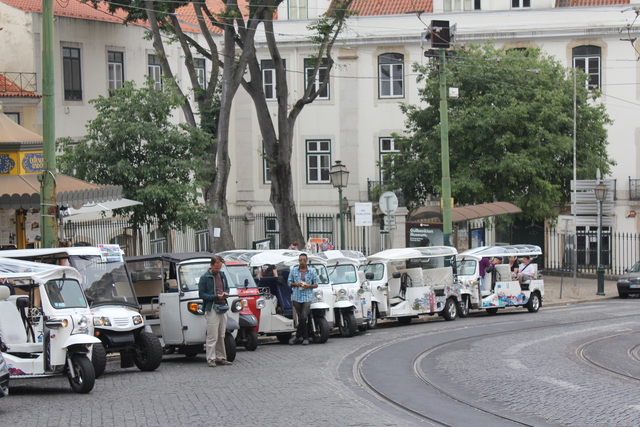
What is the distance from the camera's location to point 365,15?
139ft

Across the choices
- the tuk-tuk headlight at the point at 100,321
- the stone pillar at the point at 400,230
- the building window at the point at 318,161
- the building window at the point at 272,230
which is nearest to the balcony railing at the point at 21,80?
the building window at the point at 272,230

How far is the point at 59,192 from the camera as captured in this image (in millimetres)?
18219

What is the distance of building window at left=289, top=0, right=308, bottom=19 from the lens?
4266cm

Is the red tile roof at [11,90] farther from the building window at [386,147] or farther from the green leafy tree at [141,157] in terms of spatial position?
the building window at [386,147]

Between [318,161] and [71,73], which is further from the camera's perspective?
[318,161]

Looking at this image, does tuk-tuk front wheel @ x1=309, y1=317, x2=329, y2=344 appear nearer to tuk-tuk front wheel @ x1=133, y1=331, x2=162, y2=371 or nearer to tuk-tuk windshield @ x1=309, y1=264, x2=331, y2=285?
tuk-tuk windshield @ x1=309, y1=264, x2=331, y2=285

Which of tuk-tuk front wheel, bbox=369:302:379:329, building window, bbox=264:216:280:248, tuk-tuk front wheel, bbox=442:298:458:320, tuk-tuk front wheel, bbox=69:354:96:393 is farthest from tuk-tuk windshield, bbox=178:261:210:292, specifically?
building window, bbox=264:216:280:248

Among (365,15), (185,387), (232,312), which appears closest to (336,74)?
(365,15)

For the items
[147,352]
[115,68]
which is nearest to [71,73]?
[115,68]

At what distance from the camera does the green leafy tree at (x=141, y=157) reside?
70.4 feet

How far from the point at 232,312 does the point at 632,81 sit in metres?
31.8

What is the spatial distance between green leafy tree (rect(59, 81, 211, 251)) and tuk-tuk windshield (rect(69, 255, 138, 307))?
695 centimetres

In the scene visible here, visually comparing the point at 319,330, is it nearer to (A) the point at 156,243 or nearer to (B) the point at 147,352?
(B) the point at 147,352

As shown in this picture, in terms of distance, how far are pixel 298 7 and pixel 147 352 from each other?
31554 millimetres
